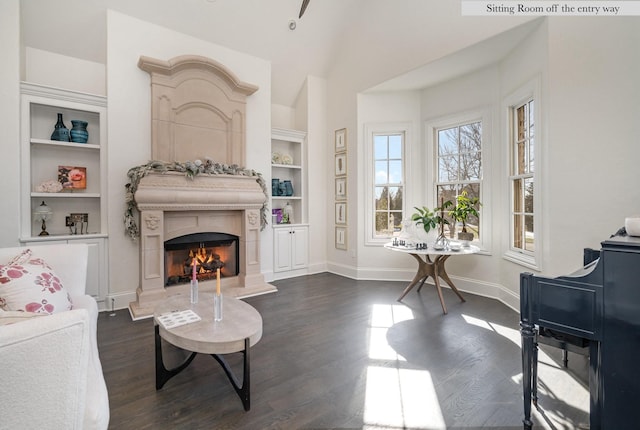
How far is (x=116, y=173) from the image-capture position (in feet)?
11.7

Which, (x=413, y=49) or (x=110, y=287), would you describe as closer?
(x=110, y=287)

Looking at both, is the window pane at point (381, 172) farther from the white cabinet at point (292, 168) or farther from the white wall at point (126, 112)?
the white wall at point (126, 112)

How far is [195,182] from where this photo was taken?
3.79m

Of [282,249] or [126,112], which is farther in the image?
[282,249]

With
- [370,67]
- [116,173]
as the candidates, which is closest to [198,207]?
[116,173]

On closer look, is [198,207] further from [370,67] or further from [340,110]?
[370,67]

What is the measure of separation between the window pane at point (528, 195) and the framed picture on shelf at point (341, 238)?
256cm

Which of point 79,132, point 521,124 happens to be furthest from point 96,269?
point 521,124

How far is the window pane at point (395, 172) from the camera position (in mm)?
4836

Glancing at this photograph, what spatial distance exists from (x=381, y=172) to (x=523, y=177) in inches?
78.5

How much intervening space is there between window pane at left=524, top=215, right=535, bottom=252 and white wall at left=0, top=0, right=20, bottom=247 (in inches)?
216

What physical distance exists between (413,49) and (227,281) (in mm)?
4020

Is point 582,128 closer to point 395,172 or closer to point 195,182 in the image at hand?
point 395,172

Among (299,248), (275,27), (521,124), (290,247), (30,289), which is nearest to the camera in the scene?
(30,289)
